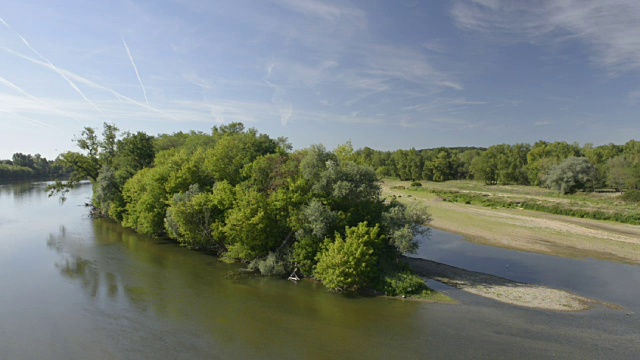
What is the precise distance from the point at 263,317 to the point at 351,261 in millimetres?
7043

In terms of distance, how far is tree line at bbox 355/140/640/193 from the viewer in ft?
316

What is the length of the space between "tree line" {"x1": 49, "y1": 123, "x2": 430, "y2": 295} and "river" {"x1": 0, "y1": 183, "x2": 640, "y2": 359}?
1.97m

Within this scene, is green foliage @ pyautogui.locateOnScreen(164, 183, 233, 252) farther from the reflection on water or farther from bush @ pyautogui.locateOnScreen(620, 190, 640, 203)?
bush @ pyautogui.locateOnScreen(620, 190, 640, 203)

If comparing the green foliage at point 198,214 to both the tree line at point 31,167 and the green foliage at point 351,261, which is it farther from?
the tree line at point 31,167

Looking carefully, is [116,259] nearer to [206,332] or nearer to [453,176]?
[206,332]

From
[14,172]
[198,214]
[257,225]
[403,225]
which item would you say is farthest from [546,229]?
[14,172]

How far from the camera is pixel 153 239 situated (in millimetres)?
47188

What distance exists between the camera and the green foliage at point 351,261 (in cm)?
2653

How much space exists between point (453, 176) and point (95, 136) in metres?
131

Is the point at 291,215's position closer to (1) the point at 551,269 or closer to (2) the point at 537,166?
(1) the point at 551,269

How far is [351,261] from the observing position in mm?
26375

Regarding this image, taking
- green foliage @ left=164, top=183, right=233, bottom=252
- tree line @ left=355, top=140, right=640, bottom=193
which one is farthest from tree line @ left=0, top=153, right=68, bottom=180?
green foliage @ left=164, top=183, right=233, bottom=252

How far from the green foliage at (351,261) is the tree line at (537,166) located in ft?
133

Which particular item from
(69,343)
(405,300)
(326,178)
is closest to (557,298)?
(405,300)
